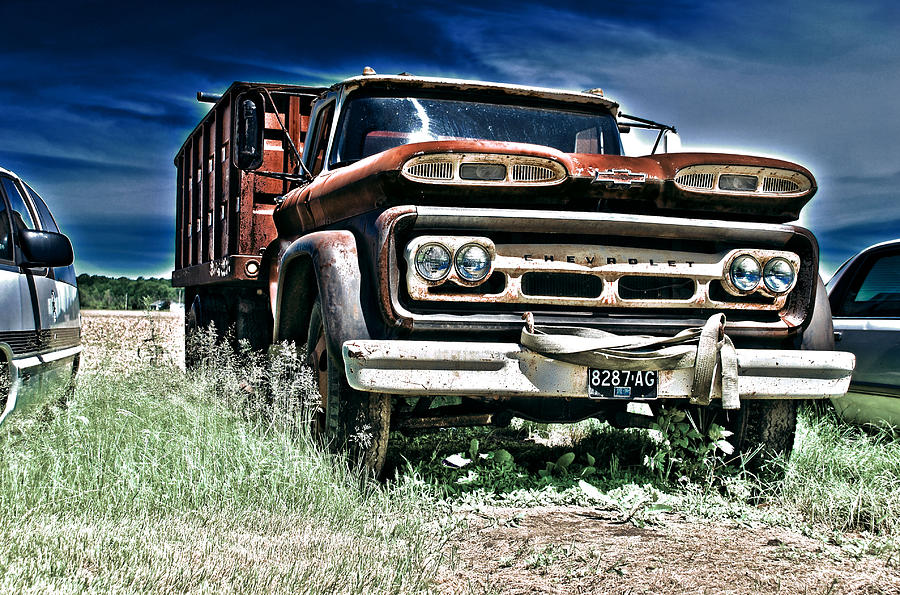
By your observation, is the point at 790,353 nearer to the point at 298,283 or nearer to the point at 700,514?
the point at 700,514

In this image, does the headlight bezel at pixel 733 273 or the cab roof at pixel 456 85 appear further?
the cab roof at pixel 456 85

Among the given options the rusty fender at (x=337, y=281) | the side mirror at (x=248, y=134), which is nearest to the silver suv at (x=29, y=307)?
the side mirror at (x=248, y=134)

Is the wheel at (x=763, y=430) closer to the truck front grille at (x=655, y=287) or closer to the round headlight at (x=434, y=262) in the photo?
the truck front grille at (x=655, y=287)

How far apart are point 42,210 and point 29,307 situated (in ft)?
5.20

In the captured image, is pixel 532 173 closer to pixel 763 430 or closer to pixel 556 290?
pixel 556 290

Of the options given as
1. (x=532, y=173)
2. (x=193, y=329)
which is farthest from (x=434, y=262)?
A: (x=193, y=329)

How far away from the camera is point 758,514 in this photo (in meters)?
4.39

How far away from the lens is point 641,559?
11.8 feet

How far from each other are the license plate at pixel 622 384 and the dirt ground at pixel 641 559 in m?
0.62

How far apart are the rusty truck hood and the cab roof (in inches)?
36.1

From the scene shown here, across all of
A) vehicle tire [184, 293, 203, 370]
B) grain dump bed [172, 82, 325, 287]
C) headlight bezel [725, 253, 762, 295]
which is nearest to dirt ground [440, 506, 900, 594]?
headlight bezel [725, 253, 762, 295]

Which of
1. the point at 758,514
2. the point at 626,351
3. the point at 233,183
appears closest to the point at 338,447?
the point at 626,351

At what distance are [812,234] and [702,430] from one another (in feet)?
4.15

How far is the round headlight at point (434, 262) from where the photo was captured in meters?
4.05
